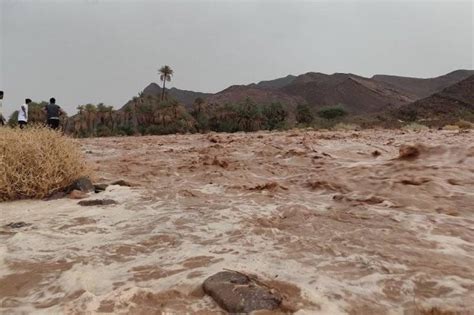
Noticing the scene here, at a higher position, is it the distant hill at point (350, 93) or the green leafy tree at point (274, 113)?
the distant hill at point (350, 93)

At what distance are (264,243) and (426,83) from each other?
108 m

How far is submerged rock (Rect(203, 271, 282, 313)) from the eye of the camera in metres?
2.20

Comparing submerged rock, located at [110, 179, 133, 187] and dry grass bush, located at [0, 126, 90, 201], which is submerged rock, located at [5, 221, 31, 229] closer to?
dry grass bush, located at [0, 126, 90, 201]

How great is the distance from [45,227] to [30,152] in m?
1.59

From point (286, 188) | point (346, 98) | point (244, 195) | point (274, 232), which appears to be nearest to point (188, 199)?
point (244, 195)

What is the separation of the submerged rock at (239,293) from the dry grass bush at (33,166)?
3330 mm

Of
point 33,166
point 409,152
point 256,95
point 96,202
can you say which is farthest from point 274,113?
point 256,95

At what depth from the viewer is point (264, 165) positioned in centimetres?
724

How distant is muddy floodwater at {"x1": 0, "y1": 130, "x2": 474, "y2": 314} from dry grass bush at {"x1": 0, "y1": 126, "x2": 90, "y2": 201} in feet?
0.88

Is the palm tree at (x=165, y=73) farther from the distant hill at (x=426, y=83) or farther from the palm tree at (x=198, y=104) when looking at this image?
the distant hill at (x=426, y=83)

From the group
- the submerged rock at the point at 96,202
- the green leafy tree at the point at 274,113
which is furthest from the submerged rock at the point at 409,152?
the green leafy tree at the point at 274,113

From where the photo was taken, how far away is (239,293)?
2.30 metres

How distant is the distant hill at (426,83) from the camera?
94.9 meters

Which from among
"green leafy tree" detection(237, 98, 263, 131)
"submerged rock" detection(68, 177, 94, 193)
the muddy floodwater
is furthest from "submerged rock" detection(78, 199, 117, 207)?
"green leafy tree" detection(237, 98, 263, 131)
